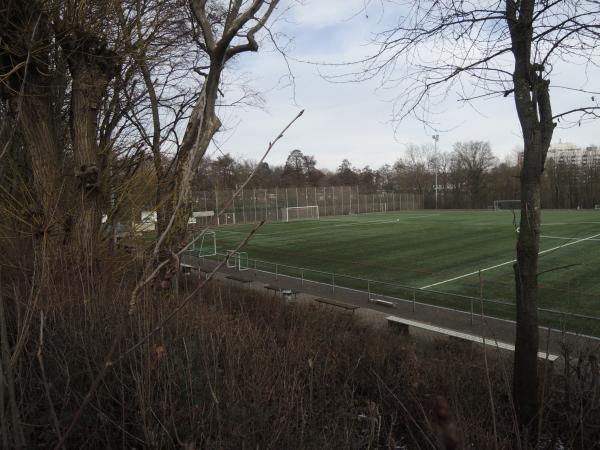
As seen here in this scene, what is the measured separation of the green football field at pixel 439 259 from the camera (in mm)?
17750

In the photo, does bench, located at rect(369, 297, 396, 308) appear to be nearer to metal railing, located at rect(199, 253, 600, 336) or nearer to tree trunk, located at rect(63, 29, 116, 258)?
metal railing, located at rect(199, 253, 600, 336)

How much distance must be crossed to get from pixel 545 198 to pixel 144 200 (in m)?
71.9

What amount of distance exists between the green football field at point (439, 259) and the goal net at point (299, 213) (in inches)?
751

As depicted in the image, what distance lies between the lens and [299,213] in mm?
66125

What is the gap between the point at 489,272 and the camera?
21.9m

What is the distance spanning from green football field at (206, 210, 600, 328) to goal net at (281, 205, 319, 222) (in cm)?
1907

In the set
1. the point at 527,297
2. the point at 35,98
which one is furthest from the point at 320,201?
the point at 527,297

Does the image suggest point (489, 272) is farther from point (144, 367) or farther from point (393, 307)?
point (144, 367)

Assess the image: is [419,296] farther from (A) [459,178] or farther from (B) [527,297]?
(A) [459,178]

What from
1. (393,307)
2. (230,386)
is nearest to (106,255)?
(230,386)

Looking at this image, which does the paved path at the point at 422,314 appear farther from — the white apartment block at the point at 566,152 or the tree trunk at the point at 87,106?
the tree trunk at the point at 87,106

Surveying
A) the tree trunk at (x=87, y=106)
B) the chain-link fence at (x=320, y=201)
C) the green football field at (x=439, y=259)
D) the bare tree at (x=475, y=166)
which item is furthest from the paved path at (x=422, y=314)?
the bare tree at (x=475, y=166)

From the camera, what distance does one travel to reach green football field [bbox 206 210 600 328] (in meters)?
17.8

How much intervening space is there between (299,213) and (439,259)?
135ft
